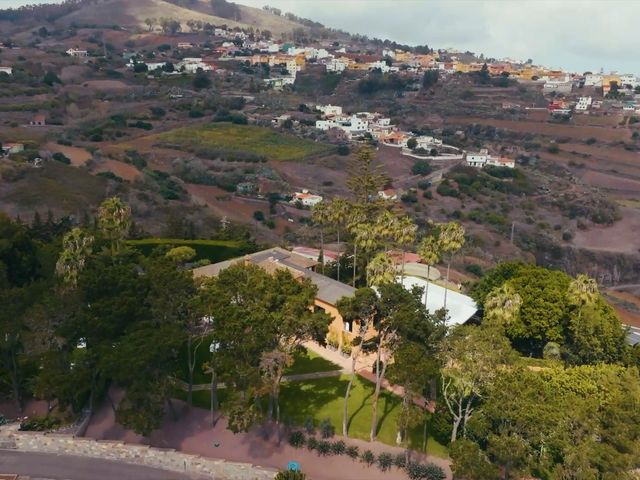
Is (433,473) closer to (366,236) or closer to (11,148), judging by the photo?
(366,236)

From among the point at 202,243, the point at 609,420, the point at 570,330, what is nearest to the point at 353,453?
the point at 609,420

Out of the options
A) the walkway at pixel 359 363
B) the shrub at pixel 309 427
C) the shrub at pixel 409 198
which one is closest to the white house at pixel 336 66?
the shrub at pixel 409 198

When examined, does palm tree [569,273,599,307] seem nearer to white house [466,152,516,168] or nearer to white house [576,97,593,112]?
white house [466,152,516,168]

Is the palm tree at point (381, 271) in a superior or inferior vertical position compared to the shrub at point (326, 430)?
superior

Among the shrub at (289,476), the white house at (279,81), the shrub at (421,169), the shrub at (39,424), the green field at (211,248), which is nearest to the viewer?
the shrub at (289,476)

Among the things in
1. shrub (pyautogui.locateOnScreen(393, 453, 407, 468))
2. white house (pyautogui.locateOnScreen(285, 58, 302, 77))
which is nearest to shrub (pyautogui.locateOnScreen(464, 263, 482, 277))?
shrub (pyautogui.locateOnScreen(393, 453, 407, 468))

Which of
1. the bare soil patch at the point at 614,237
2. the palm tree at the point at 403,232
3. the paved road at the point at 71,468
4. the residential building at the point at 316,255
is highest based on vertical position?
the palm tree at the point at 403,232

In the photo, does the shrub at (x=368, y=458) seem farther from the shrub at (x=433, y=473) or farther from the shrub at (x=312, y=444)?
the shrub at (x=433, y=473)
